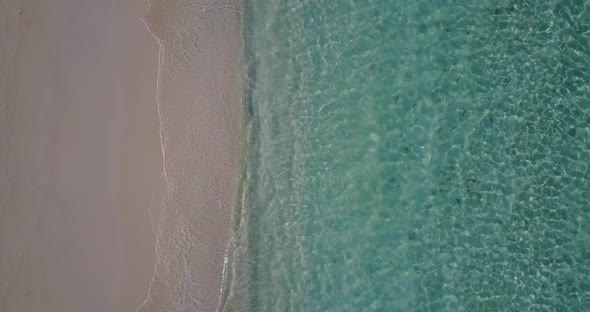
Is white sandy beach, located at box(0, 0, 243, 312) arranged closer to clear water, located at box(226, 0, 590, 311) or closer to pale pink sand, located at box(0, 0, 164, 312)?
pale pink sand, located at box(0, 0, 164, 312)

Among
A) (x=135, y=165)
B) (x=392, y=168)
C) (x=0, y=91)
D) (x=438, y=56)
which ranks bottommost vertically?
(x=392, y=168)

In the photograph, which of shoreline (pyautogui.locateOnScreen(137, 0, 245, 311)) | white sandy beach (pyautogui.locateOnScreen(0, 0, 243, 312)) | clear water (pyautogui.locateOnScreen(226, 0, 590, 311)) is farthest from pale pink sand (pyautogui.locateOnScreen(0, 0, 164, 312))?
clear water (pyautogui.locateOnScreen(226, 0, 590, 311))

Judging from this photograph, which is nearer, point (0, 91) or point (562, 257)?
point (562, 257)

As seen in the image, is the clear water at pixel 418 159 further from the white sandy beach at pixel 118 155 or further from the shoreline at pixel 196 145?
the white sandy beach at pixel 118 155

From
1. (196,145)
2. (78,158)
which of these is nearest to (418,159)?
(196,145)

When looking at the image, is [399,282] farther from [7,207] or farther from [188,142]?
[7,207]

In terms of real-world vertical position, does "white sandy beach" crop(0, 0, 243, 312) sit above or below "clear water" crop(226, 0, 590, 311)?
above

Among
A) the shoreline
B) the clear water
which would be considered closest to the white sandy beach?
the shoreline

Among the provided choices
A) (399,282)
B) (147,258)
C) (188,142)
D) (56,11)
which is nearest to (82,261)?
(147,258)
